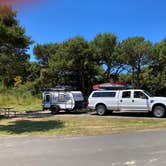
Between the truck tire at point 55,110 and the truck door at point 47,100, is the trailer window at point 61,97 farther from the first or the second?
the truck door at point 47,100

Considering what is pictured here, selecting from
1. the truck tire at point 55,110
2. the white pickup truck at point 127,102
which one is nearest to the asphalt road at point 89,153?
the white pickup truck at point 127,102

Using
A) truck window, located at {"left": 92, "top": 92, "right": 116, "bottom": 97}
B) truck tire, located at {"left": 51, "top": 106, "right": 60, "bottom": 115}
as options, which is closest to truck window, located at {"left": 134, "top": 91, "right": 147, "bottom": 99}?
truck window, located at {"left": 92, "top": 92, "right": 116, "bottom": 97}

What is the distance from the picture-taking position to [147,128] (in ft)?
53.8

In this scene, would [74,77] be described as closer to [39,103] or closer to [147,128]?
[39,103]

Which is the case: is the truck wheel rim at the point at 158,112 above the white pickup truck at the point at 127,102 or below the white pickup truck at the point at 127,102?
below

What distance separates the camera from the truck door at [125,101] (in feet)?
79.2

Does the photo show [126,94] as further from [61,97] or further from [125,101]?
[61,97]

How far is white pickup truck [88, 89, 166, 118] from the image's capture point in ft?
75.3

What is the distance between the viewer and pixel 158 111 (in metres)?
22.8

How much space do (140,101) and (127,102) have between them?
3.28 ft

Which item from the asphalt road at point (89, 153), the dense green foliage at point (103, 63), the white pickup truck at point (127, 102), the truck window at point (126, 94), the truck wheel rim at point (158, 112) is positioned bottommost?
the asphalt road at point (89, 153)

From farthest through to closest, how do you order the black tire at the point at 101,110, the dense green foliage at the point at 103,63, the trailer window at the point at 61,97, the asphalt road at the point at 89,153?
the dense green foliage at the point at 103,63
the trailer window at the point at 61,97
the black tire at the point at 101,110
the asphalt road at the point at 89,153

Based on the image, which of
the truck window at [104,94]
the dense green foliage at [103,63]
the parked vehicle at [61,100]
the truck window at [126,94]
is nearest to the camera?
the truck window at [126,94]

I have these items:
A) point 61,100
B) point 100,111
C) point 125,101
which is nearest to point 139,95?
point 125,101
